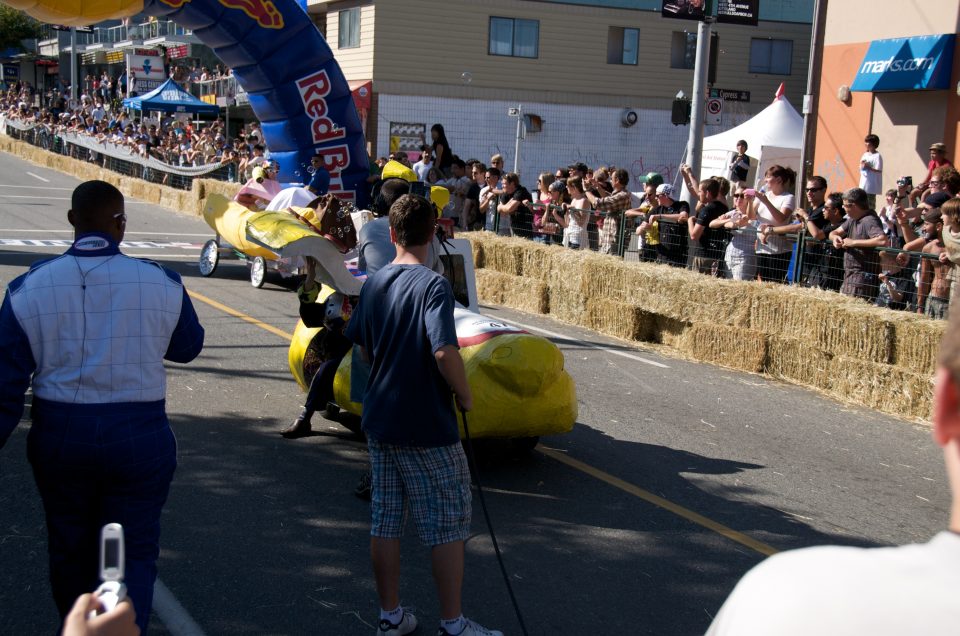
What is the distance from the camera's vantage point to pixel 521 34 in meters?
33.4

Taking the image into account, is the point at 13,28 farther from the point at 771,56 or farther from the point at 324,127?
the point at 324,127

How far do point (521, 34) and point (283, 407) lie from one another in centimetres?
2761

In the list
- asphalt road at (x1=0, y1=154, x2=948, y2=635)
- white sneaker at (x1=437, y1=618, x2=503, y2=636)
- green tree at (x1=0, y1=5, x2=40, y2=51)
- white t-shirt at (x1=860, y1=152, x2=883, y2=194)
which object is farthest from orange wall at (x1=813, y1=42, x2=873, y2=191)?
green tree at (x1=0, y1=5, x2=40, y2=51)

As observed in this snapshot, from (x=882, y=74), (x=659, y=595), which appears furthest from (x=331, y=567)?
(x=882, y=74)

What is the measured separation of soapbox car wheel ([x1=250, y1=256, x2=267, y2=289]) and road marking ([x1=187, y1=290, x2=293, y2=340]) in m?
0.98

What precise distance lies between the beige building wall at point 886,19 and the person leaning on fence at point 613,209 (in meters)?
8.09

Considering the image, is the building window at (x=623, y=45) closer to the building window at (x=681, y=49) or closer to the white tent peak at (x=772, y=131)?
the building window at (x=681, y=49)

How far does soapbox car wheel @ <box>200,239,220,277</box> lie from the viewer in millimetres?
14859

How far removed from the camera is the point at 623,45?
3475 cm

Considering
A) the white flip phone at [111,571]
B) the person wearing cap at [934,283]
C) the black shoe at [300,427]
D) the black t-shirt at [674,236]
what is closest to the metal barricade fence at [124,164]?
the black t-shirt at [674,236]

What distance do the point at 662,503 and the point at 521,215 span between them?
33.1ft

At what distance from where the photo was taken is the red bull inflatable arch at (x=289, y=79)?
45.8ft

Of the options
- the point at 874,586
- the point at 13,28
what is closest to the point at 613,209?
the point at 874,586

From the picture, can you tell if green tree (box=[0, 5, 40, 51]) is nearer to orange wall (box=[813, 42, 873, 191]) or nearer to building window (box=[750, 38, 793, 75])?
building window (box=[750, 38, 793, 75])
